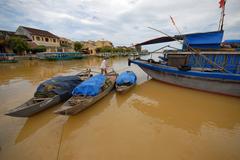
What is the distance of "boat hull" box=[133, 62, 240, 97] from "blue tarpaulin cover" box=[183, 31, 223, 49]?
2.24 m

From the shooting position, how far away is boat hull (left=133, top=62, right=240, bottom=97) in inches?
261

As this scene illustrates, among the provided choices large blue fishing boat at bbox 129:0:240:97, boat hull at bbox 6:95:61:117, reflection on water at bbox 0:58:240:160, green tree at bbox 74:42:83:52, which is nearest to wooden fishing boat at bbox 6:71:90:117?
boat hull at bbox 6:95:61:117

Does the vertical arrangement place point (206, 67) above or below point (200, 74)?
above

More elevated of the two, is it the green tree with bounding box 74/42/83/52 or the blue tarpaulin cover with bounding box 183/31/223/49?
the green tree with bounding box 74/42/83/52

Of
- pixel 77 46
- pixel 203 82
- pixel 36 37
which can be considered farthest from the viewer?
pixel 77 46

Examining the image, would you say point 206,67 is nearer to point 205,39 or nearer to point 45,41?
point 205,39

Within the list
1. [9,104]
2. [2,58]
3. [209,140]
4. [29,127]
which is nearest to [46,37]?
[2,58]

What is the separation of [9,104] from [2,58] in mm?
23873

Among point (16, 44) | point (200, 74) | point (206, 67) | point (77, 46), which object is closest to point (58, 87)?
point (200, 74)

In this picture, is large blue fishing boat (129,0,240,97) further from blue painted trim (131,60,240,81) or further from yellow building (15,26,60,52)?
yellow building (15,26,60,52)

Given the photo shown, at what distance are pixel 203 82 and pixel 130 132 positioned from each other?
6.15 meters

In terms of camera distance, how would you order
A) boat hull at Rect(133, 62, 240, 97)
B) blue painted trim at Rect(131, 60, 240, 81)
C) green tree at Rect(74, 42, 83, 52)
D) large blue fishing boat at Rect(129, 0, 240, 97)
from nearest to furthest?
blue painted trim at Rect(131, 60, 240, 81) → boat hull at Rect(133, 62, 240, 97) → large blue fishing boat at Rect(129, 0, 240, 97) → green tree at Rect(74, 42, 83, 52)

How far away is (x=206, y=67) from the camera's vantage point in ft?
27.5

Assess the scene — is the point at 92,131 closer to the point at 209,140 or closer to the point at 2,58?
the point at 209,140
